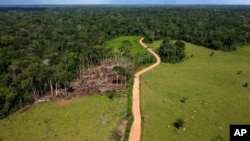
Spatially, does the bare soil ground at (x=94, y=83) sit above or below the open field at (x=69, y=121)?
above

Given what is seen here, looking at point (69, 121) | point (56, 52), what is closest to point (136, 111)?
point (69, 121)

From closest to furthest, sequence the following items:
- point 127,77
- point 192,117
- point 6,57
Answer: point 192,117, point 127,77, point 6,57

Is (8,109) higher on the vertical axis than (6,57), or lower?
lower

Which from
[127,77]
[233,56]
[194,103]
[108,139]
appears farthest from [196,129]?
[233,56]

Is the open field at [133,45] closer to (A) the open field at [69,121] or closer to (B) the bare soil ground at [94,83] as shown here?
(B) the bare soil ground at [94,83]

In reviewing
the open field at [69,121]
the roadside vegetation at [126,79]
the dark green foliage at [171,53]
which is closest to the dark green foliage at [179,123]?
the roadside vegetation at [126,79]

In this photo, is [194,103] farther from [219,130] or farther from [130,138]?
[130,138]

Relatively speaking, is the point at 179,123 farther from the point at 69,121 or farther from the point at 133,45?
the point at 133,45

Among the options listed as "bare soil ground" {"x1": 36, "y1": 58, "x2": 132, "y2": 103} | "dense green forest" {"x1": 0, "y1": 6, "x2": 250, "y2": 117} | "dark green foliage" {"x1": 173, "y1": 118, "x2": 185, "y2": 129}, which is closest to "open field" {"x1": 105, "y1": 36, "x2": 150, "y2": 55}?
"dense green forest" {"x1": 0, "y1": 6, "x2": 250, "y2": 117}
